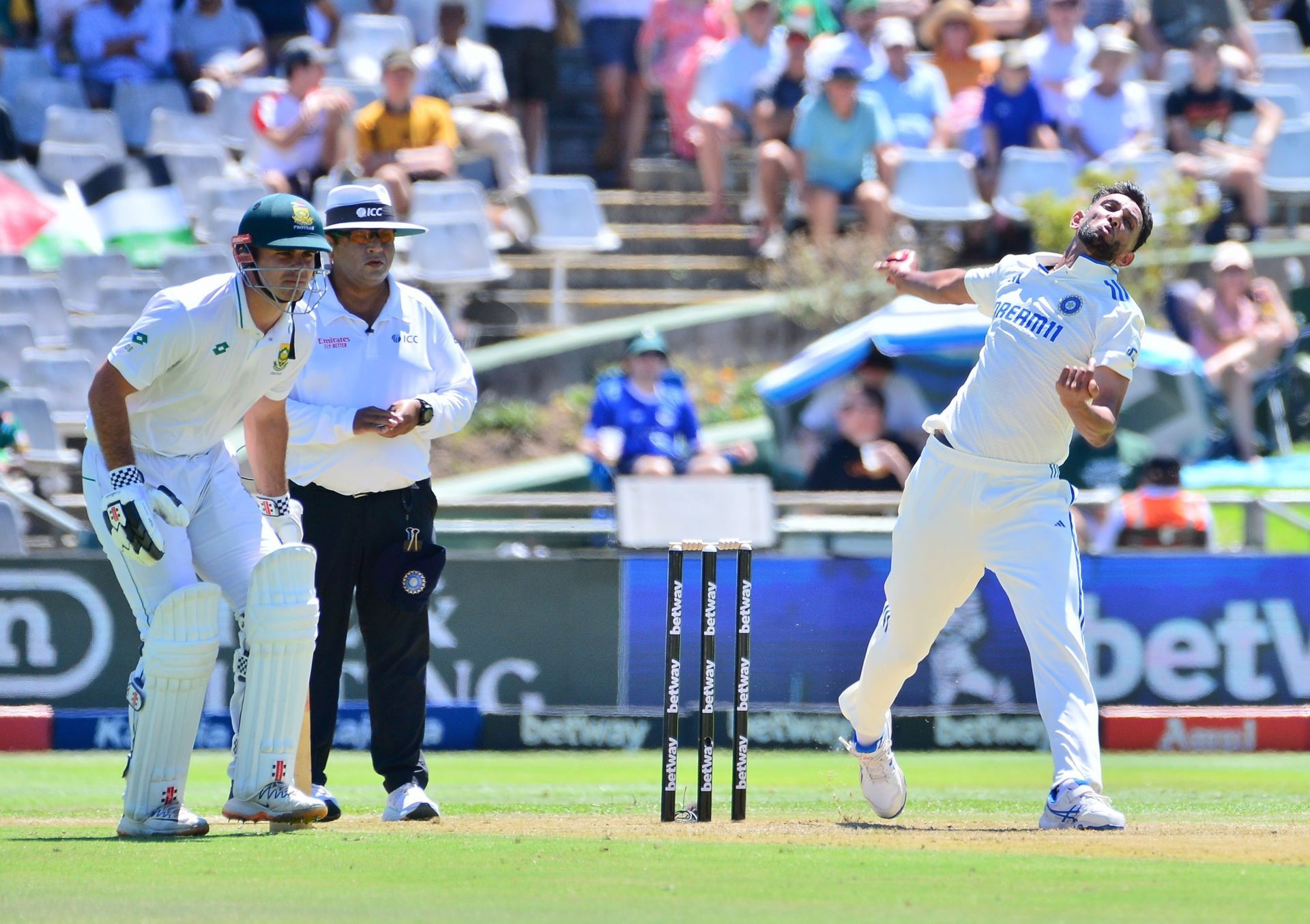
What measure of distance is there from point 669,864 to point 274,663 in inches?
51.9

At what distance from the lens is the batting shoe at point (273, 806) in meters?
5.70

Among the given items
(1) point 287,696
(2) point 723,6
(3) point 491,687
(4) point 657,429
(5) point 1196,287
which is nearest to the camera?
(1) point 287,696

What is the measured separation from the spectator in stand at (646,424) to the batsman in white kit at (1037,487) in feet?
18.3

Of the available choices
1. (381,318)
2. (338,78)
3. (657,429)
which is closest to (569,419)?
(657,429)

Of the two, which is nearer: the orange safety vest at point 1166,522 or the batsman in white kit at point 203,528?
the batsman in white kit at point 203,528

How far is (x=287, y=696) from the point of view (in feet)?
18.8

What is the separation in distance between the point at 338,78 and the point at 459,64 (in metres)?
1.09

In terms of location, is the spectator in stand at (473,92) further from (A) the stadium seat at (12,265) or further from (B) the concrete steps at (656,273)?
(A) the stadium seat at (12,265)

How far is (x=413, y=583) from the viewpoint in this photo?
648cm

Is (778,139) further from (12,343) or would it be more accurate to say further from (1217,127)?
(12,343)

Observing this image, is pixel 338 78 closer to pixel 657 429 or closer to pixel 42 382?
pixel 42 382

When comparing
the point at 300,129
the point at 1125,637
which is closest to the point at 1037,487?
the point at 1125,637

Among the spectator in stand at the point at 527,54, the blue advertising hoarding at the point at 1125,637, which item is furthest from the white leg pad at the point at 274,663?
the spectator in stand at the point at 527,54

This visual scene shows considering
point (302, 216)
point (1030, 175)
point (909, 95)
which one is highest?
point (909, 95)
